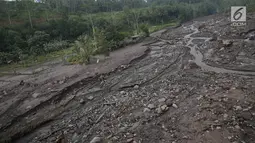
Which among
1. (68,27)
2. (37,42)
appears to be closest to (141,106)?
(37,42)

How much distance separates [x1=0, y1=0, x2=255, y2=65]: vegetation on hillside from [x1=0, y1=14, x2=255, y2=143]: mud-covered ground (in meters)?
6.53

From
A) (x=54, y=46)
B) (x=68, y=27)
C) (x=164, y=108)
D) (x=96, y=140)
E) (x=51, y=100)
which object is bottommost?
A: (x=96, y=140)

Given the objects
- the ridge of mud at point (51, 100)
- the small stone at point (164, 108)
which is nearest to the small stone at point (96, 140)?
the small stone at point (164, 108)

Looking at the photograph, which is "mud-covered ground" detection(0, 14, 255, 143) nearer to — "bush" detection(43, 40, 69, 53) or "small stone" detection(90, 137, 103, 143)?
"small stone" detection(90, 137, 103, 143)

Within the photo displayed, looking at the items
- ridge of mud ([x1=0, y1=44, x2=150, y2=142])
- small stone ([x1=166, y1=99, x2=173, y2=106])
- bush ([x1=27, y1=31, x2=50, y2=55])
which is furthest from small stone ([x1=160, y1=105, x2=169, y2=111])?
bush ([x1=27, y1=31, x2=50, y2=55])

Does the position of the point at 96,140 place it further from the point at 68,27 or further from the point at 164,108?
the point at 68,27

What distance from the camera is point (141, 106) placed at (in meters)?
8.35

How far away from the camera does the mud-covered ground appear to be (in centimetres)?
632

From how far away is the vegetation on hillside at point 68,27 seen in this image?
71.7ft

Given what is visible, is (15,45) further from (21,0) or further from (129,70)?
(21,0)

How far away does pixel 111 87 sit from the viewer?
11.3 metres

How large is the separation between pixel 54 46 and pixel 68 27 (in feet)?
23.2

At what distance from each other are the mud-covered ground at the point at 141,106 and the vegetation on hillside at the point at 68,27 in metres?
6.53

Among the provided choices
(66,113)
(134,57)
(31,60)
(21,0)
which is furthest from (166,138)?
(21,0)
